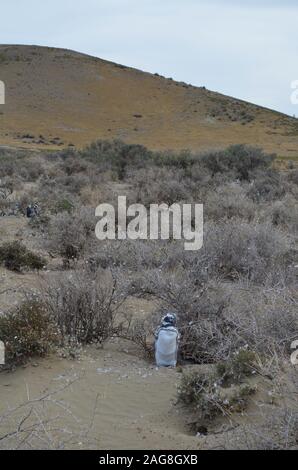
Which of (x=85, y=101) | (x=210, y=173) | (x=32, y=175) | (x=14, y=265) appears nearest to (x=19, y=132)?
(x=85, y=101)

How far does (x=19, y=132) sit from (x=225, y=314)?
4749cm

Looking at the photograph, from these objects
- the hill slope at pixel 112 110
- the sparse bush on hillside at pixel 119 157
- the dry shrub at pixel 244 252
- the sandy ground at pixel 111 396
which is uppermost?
the hill slope at pixel 112 110

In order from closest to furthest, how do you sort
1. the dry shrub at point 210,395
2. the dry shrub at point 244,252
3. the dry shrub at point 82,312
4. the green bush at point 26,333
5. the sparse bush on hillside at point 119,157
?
the dry shrub at point 210,395, the green bush at point 26,333, the dry shrub at point 82,312, the dry shrub at point 244,252, the sparse bush on hillside at point 119,157

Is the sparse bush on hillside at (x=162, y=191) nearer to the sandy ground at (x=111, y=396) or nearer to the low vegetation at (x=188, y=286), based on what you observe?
the low vegetation at (x=188, y=286)

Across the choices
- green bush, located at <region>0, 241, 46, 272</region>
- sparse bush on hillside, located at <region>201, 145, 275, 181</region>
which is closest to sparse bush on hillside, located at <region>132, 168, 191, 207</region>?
sparse bush on hillside, located at <region>201, 145, 275, 181</region>

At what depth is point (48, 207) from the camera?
13.2 metres

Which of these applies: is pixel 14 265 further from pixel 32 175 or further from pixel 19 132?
pixel 19 132

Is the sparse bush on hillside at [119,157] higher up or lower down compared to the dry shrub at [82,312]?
higher up

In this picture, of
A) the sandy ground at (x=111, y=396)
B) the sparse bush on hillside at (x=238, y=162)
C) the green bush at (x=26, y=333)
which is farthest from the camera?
the sparse bush on hillside at (x=238, y=162)

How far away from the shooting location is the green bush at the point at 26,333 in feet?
17.2

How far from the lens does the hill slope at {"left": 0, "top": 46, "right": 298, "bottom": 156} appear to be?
166 ft

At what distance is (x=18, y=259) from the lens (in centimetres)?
868

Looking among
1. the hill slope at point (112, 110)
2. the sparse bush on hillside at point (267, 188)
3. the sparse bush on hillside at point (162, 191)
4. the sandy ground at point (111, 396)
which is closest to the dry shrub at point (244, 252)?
the sandy ground at point (111, 396)

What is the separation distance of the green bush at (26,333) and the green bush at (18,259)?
3.17 m
